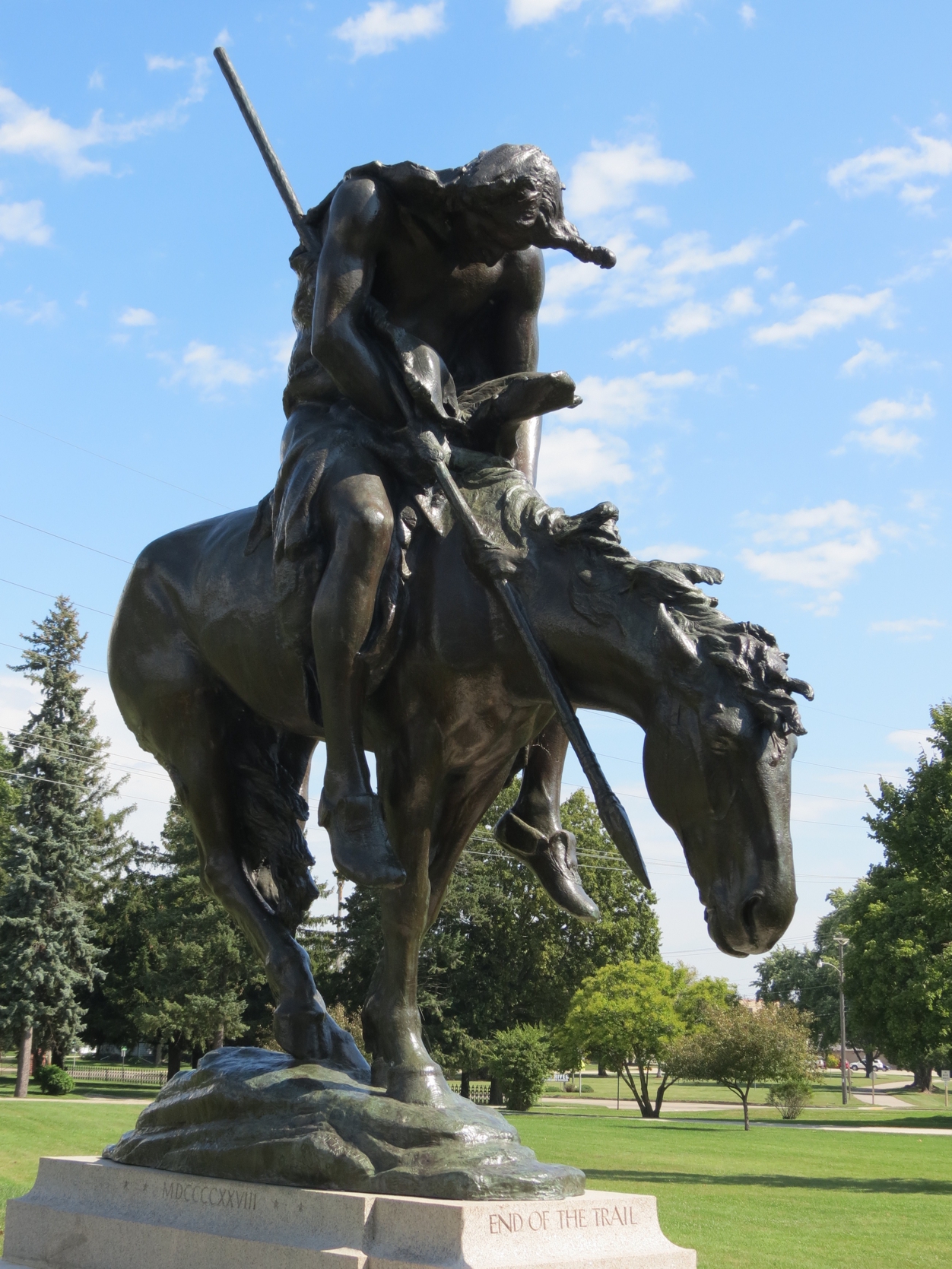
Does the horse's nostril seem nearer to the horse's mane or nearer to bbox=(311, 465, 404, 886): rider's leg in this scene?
the horse's mane

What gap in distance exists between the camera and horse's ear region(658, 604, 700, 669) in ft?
12.4

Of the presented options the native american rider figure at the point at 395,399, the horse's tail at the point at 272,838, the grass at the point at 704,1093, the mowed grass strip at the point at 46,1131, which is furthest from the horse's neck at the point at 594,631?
the grass at the point at 704,1093

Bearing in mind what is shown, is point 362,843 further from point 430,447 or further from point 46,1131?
point 46,1131

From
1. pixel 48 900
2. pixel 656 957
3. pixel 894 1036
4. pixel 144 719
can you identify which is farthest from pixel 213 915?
pixel 144 719

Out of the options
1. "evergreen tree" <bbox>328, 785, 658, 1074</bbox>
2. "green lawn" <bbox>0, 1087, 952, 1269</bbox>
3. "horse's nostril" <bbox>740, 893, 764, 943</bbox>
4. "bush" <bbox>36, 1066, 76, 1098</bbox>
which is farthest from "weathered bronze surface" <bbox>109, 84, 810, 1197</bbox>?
"evergreen tree" <bbox>328, 785, 658, 1074</bbox>

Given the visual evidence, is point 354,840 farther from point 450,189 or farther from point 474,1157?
point 450,189

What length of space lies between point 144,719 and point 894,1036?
29.8 m

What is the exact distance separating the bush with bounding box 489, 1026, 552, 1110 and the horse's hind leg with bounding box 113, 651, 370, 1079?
39766 millimetres

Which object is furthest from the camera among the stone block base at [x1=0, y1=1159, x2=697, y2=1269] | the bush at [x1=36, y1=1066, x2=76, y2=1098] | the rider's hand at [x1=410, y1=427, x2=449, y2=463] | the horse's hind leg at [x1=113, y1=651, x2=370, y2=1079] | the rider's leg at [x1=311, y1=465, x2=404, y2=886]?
the bush at [x1=36, y1=1066, x2=76, y2=1098]

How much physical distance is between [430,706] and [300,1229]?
169cm

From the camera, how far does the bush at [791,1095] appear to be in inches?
1612

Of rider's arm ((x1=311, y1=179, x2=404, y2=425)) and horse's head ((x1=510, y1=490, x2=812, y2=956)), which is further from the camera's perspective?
rider's arm ((x1=311, y1=179, x2=404, y2=425))

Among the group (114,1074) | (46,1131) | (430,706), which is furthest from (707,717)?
(114,1074)

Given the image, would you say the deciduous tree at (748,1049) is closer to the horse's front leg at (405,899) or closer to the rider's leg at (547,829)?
the rider's leg at (547,829)
